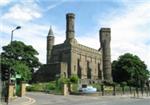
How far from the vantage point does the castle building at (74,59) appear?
9262cm

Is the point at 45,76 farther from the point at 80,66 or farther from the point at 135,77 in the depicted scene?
the point at 135,77

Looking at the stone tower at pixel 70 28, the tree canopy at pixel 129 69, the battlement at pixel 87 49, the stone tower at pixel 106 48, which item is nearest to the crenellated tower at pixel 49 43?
the stone tower at pixel 70 28

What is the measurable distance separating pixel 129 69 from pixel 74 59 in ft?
66.2

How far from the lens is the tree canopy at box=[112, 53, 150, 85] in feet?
362

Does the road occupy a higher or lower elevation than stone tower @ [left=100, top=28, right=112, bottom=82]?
lower

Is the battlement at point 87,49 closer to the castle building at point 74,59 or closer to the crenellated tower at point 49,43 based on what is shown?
the castle building at point 74,59

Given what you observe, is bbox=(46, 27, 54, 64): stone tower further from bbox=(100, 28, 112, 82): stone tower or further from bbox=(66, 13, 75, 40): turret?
bbox=(100, 28, 112, 82): stone tower

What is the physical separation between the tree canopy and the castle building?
14.4 feet

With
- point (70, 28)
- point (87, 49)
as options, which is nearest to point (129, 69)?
point (87, 49)

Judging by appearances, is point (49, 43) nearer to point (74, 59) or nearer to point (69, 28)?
point (69, 28)

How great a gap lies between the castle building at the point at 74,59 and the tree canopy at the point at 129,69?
438cm

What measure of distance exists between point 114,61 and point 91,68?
56.3 ft

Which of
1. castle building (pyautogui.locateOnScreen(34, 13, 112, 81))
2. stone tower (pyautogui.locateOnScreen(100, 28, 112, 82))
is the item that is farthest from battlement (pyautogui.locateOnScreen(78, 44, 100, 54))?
stone tower (pyautogui.locateOnScreen(100, 28, 112, 82))

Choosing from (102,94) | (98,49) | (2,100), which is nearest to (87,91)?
(102,94)
